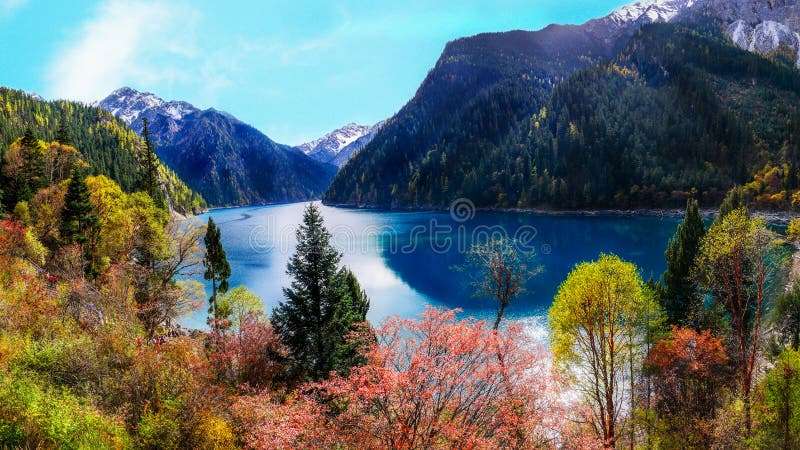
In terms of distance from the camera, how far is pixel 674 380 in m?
24.3

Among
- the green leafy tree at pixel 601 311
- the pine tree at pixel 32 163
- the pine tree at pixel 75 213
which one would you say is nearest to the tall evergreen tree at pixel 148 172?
the pine tree at pixel 32 163

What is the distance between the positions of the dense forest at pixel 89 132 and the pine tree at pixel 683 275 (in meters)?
119

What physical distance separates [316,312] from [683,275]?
31.6 meters

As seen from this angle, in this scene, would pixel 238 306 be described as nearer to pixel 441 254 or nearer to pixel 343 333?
pixel 343 333

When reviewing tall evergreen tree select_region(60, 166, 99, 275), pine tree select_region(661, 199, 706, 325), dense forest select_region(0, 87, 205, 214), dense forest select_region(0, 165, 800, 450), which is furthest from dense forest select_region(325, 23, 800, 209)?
tall evergreen tree select_region(60, 166, 99, 275)

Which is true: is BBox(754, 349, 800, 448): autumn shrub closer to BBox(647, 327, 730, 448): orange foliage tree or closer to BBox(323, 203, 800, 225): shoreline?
BBox(647, 327, 730, 448): orange foliage tree

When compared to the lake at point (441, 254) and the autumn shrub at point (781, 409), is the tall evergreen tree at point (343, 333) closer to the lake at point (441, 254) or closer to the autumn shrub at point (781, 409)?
the lake at point (441, 254)

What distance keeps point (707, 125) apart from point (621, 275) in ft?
581

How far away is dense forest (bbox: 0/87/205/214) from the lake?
40.6 meters

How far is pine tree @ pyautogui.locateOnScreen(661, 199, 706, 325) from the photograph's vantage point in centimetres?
3241

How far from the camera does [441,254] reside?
276 ft

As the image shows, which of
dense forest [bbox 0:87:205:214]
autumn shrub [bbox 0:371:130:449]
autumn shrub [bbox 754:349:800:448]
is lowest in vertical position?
autumn shrub [bbox 754:349:800:448]

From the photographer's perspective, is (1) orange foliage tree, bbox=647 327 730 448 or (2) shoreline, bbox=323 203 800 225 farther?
(2) shoreline, bbox=323 203 800 225

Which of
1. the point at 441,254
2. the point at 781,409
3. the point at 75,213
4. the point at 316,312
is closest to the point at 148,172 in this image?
the point at 75,213
